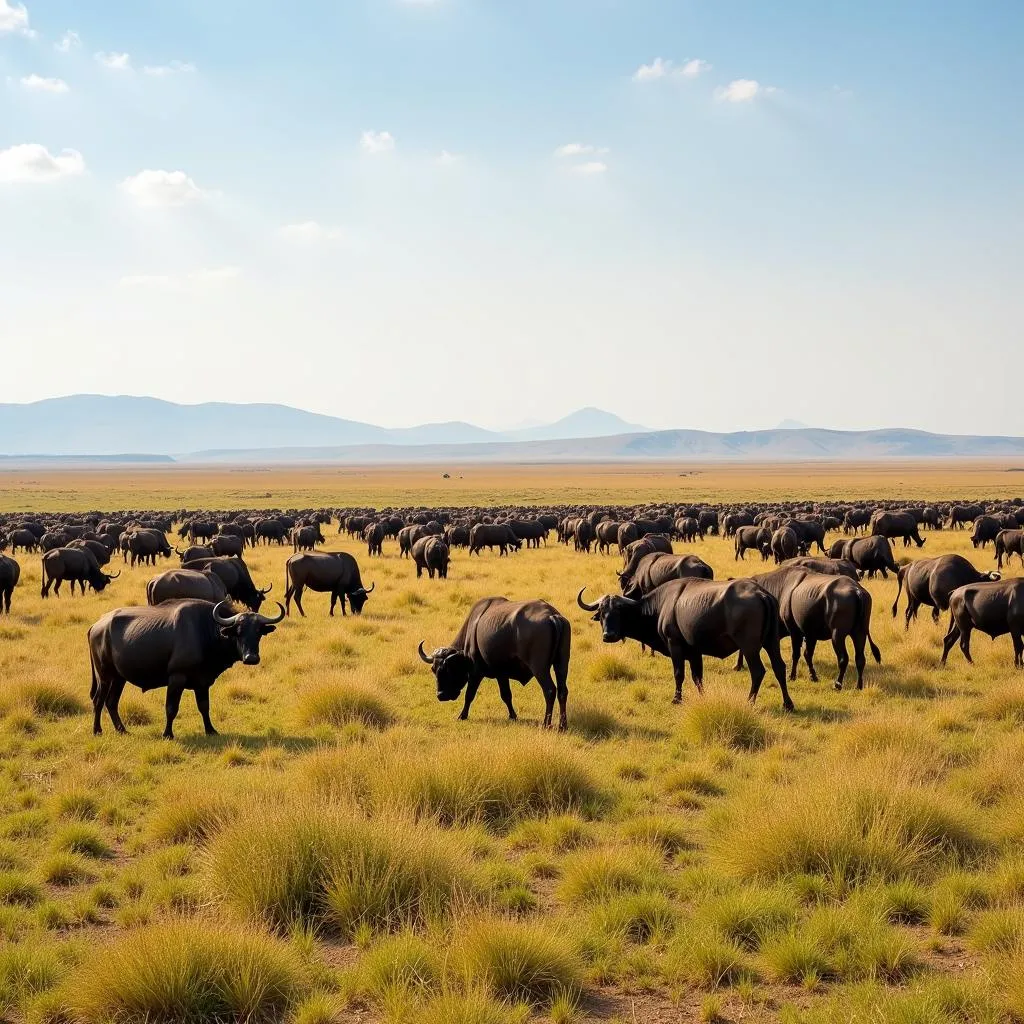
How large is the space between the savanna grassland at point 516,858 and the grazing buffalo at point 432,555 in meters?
17.8

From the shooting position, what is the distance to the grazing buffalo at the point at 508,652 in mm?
11742

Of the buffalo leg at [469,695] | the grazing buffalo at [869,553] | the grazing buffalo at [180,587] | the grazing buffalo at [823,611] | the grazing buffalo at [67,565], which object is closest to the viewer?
the buffalo leg at [469,695]

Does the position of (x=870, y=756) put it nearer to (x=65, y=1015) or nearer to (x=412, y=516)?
(x=65, y=1015)

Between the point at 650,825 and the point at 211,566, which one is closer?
the point at 650,825

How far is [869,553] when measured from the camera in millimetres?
26781

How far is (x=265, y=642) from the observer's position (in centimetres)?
1862

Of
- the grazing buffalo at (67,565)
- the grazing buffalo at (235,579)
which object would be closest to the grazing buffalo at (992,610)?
the grazing buffalo at (235,579)

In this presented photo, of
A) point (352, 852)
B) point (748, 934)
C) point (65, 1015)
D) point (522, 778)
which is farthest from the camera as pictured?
point (522, 778)

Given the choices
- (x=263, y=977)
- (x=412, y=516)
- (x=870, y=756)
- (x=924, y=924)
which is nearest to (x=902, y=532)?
(x=412, y=516)

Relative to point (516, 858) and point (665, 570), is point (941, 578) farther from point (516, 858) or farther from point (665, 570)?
point (516, 858)

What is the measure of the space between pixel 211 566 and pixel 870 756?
49.9 ft

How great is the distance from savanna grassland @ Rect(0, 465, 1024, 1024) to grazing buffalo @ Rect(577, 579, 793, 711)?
0.70m

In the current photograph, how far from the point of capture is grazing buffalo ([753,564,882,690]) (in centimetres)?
1359

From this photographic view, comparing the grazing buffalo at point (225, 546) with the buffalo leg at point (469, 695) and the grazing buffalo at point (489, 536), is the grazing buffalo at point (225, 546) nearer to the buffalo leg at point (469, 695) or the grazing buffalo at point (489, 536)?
the grazing buffalo at point (489, 536)
